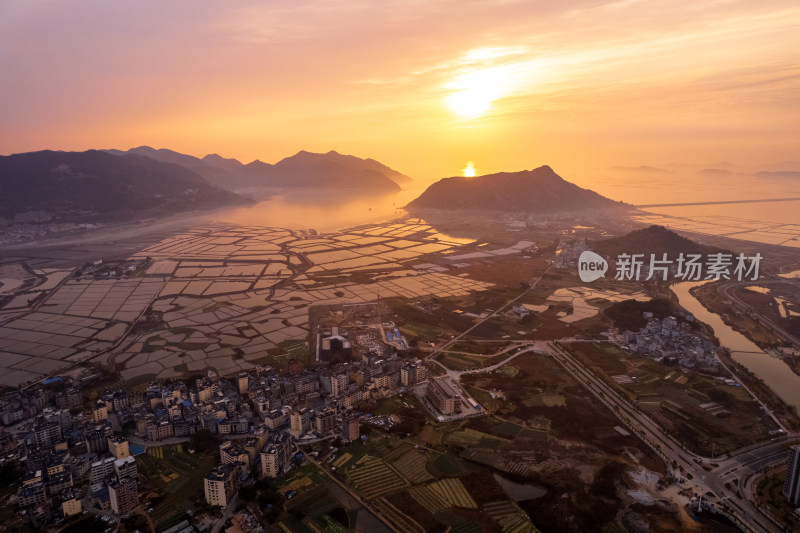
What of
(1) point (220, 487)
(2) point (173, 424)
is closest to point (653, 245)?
(2) point (173, 424)

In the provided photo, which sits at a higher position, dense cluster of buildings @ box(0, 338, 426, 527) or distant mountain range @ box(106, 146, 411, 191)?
distant mountain range @ box(106, 146, 411, 191)

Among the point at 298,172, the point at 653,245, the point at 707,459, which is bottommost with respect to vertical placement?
the point at 707,459

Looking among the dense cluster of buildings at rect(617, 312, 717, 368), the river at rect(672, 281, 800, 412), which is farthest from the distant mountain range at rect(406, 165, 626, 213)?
the dense cluster of buildings at rect(617, 312, 717, 368)

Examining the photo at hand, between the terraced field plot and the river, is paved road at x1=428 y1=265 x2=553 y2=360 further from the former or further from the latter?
the river

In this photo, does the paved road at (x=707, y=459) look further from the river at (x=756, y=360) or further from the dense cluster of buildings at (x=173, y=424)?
the dense cluster of buildings at (x=173, y=424)

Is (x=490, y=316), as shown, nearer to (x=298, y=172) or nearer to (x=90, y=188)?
(x=90, y=188)

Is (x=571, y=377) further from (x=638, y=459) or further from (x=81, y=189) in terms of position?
(x=81, y=189)

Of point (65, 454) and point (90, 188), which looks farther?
point (90, 188)
